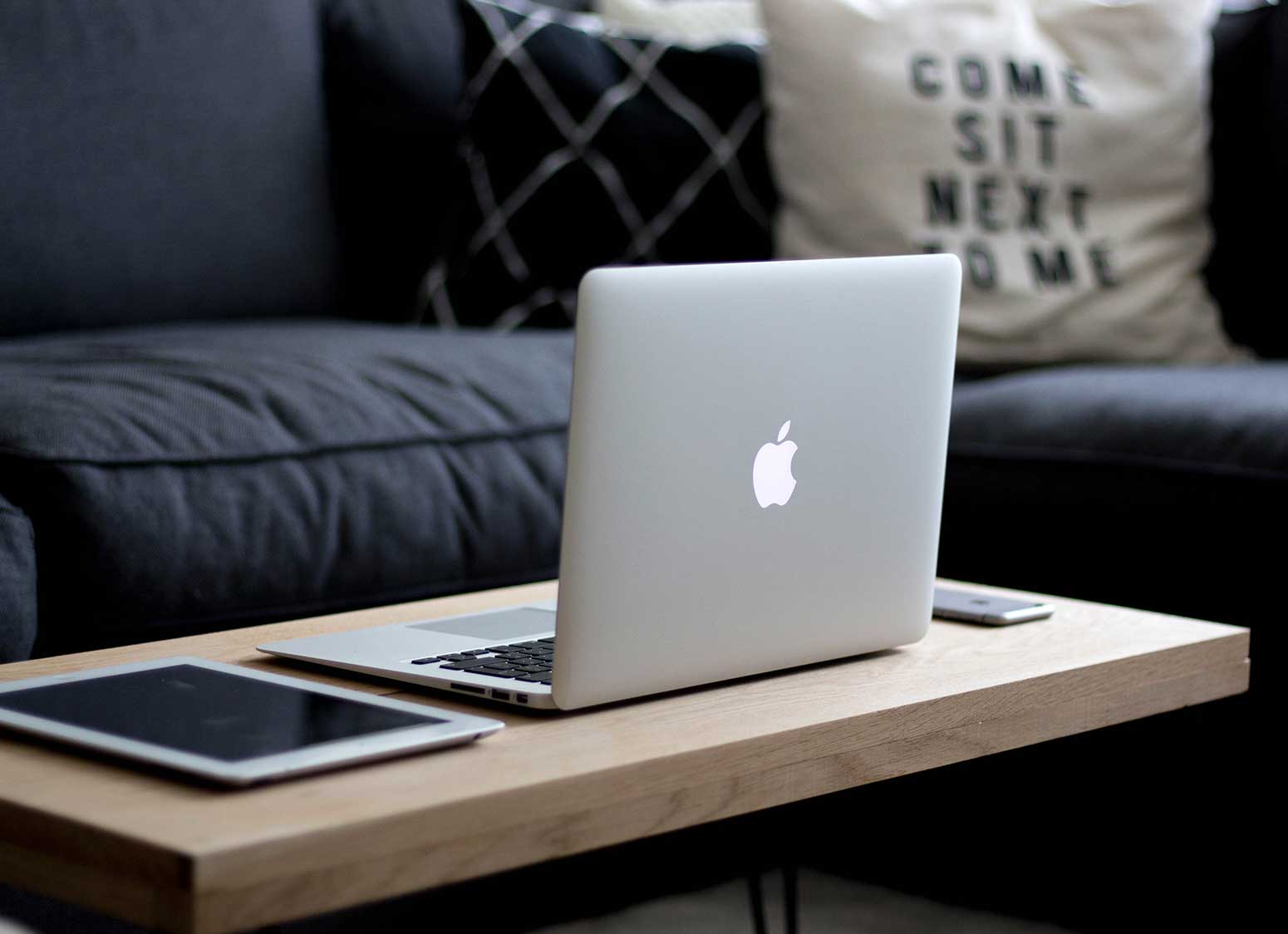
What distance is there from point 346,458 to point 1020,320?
867 mm

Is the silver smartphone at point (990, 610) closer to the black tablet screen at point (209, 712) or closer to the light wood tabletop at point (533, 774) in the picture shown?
the light wood tabletop at point (533, 774)

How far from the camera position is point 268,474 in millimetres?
1354

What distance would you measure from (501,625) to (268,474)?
0.42 meters

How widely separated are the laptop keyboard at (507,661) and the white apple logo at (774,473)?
141 millimetres

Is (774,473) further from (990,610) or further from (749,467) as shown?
(990,610)

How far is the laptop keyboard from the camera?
0.86m

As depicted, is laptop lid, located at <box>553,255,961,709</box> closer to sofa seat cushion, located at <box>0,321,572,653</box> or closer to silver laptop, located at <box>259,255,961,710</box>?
silver laptop, located at <box>259,255,961,710</box>

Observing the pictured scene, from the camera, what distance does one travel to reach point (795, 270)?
0.85 metres

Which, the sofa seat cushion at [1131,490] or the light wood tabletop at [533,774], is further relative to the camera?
the sofa seat cushion at [1131,490]

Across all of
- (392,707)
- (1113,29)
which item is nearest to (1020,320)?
(1113,29)

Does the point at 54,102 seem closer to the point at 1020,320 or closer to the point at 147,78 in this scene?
the point at 147,78

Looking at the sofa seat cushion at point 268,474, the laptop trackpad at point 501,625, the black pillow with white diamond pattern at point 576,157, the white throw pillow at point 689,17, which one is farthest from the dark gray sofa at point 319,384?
the laptop trackpad at point 501,625

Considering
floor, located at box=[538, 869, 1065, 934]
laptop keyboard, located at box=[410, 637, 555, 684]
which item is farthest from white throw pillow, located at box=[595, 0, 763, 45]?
laptop keyboard, located at box=[410, 637, 555, 684]

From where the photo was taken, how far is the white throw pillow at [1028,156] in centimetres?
191
